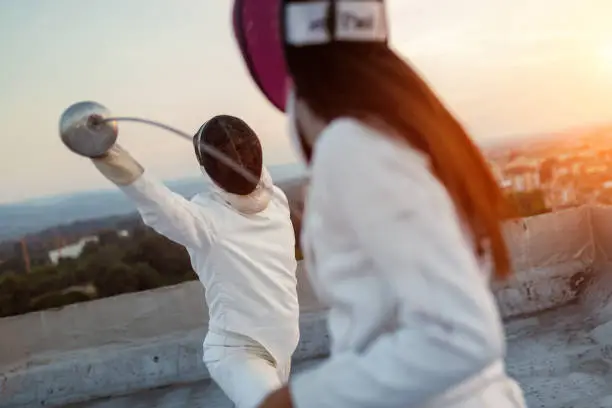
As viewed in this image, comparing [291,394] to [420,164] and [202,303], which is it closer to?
[420,164]

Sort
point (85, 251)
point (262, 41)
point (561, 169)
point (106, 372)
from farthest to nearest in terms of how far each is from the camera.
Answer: point (561, 169) → point (85, 251) → point (106, 372) → point (262, 41)

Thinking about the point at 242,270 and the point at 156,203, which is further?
the point at 242,270

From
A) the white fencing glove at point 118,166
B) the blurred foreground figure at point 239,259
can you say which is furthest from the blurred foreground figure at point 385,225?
the blurred foreground figure at point 239,259

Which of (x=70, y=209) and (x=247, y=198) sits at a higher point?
(x=247, y=198)

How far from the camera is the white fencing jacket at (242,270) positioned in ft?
5.90

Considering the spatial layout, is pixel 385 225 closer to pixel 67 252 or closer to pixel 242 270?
pixel 242 270

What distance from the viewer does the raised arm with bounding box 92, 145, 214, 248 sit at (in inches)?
60.5

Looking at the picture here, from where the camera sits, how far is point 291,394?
0.67m

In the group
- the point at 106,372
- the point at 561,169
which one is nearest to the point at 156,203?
the point at 106,372

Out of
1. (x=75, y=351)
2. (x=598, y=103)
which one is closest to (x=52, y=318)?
(x=75, y=351)

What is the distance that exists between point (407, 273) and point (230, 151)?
52.4 inches

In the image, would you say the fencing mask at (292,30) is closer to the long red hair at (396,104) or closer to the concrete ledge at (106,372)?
the long red hair at (396,104)

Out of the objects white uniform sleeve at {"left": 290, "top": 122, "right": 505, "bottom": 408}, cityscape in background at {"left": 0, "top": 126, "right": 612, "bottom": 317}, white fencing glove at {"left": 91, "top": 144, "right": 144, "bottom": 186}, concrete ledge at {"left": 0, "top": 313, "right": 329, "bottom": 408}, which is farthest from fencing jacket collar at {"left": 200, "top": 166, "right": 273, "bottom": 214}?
concrete ledge at {"left": 0, "top": 313, "right": 329, "bottom": 408}

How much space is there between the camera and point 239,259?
6.02ft
